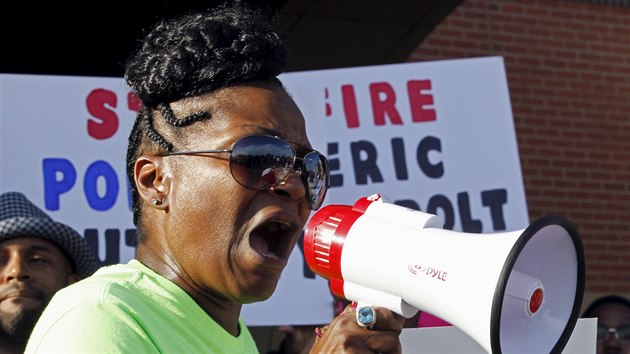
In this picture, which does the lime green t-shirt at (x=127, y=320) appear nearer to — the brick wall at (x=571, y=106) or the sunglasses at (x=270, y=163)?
the sunglasses at (x=270, y=163)

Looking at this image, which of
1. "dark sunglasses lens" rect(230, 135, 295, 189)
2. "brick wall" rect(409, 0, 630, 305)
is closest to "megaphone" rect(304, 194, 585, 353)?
"dark sunglasses lens" rect(230, 135, 295, 189)

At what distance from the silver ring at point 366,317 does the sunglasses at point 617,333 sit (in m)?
3.38

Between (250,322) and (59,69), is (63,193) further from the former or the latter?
(59,69)

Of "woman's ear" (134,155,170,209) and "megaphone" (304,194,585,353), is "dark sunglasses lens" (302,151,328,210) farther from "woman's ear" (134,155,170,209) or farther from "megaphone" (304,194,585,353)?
"woman's ear" (134,155,170,209)

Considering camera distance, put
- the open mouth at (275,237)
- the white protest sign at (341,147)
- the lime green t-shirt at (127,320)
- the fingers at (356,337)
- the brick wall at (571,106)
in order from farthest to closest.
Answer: the brick wall at (571,106), the white protest sign at (341,147), the open mouth at (275,237), the fingers at (356,337), the lime green t-shirt at (127,320)

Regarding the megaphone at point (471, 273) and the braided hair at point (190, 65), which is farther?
the braided hair at point (190, 65)

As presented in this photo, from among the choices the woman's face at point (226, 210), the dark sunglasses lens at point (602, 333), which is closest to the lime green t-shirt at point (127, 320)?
the woman's face at point (226, 210)

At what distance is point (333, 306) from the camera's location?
182 inches

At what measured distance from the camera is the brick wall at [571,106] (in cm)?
803

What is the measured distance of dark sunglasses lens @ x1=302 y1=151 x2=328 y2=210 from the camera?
1994 mm

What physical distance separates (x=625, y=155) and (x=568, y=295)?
6689 millimetres

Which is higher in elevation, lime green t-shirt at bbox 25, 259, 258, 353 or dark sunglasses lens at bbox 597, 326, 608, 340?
lime green t-shirt at bbox 25, 259, 258, 353

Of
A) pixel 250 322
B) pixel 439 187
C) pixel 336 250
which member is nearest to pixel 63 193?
pixel 250 322

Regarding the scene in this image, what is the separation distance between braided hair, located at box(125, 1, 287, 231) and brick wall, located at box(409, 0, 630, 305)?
5.96 meters
